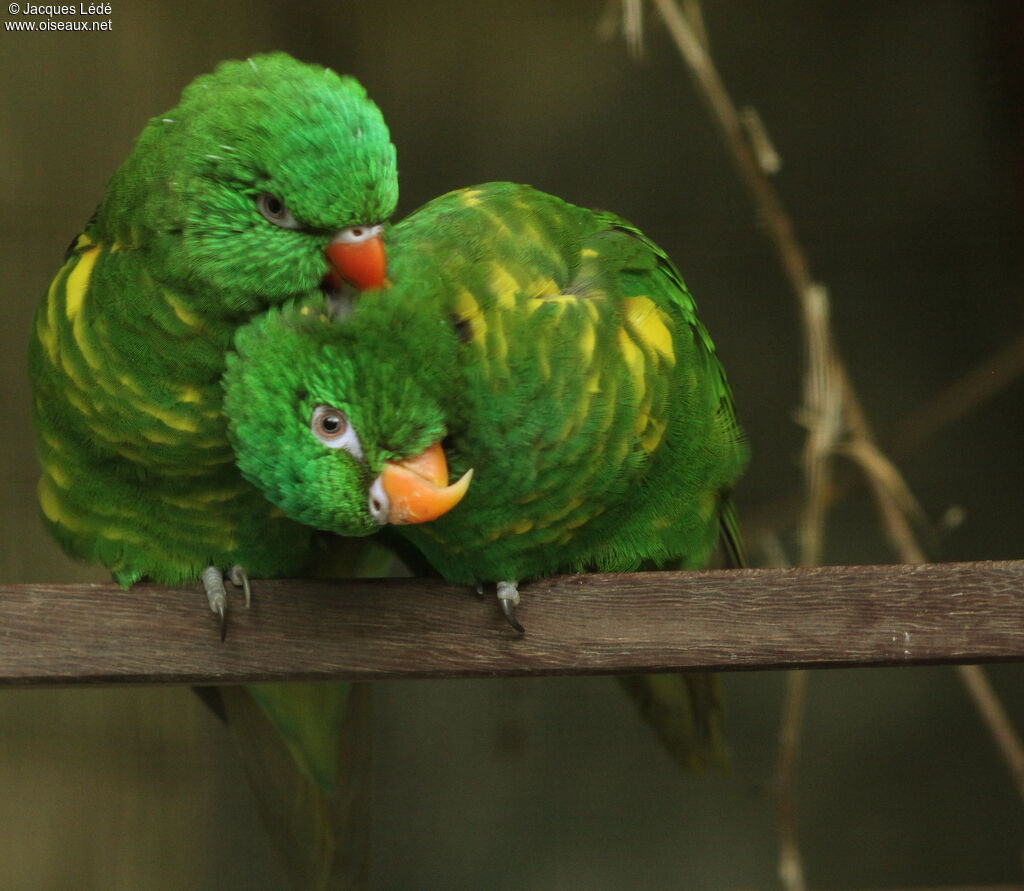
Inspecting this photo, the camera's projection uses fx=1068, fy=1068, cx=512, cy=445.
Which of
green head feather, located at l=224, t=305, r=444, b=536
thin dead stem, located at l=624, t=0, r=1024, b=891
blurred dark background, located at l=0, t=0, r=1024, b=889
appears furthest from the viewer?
blurred dark background, located at l=0, t=0, r=1024, b=889

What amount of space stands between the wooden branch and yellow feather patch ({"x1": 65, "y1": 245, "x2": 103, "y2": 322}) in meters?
0.32

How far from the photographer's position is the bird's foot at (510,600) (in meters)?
1.22

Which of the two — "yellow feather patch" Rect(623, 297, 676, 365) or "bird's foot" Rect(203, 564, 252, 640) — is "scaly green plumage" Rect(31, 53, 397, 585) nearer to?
"bird's foot" Rect(203, 564, 252, 640)

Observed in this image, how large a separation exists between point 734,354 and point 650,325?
1177 mm

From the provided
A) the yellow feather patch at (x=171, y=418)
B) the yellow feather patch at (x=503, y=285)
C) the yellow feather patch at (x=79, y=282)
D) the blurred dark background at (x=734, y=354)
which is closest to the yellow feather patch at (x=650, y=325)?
the yellow feather patch at (x=503, y=285)

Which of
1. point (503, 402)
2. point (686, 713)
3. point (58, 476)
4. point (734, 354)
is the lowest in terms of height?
point (686, 713)

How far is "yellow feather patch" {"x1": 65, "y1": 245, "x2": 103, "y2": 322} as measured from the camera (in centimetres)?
125

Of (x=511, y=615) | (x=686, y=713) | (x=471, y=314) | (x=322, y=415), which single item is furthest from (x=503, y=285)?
(x=686, y=713)

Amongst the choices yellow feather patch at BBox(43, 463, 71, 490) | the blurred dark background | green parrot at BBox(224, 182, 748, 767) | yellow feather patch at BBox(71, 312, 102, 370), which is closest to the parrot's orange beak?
green parrot at BBox(224, 182, 748, 767)

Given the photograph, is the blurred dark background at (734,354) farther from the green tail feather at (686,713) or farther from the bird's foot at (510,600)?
the bird's foot at (510,600)

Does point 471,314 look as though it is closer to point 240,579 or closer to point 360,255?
point 360,255

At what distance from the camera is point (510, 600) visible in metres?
1.23

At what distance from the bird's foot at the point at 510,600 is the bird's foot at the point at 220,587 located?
0.29 m

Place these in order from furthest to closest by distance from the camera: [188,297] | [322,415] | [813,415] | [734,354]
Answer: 1. [734,354]
2. [813,415]
3. [188,297]
4. [322,415]
